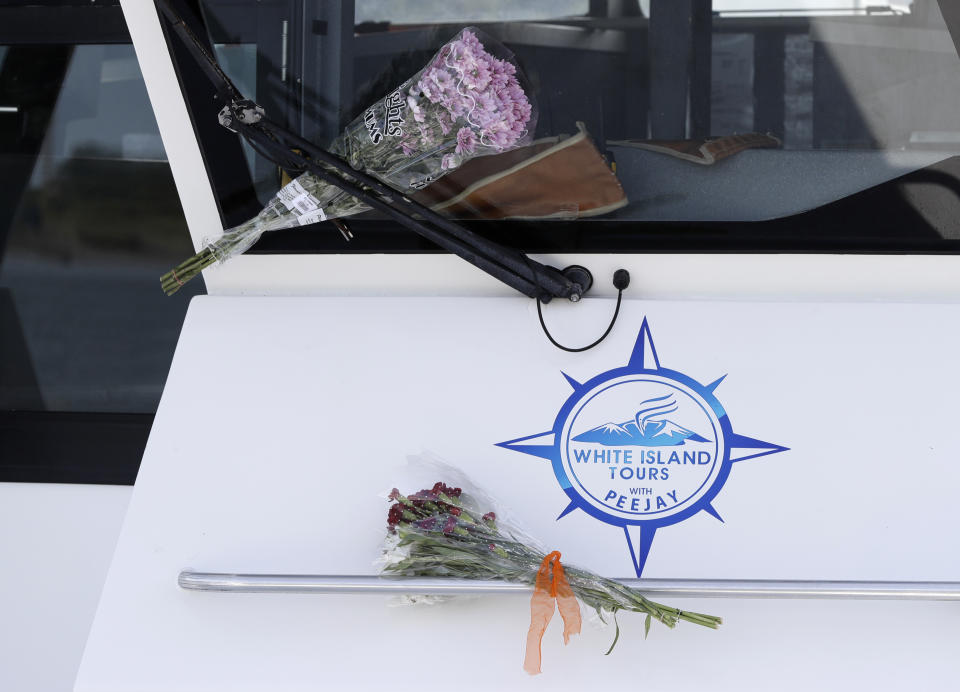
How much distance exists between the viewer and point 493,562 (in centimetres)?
141

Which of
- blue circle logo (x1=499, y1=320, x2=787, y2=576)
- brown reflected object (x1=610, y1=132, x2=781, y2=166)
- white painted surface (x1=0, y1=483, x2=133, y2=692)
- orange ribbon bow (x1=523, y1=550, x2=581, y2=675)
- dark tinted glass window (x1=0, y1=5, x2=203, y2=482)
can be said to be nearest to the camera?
orange ribbon bow (x1=523, y1=550, x2=581, y2=675)

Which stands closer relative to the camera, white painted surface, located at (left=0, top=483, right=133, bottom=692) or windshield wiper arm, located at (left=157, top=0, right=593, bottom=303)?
windshield wiper arm, located at (left=157, top=0, right=593, bottom=303)

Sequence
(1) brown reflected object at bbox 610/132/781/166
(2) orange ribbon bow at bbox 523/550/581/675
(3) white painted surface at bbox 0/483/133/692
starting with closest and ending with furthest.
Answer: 1. (2) orange ribbon bow at bbox 523/550/581/675
2. (1) brown reflected object at bbox 610/132/781/166
3. (3) white painted surface at bbox 0/483/133/692

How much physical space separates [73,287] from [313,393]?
1029 mm

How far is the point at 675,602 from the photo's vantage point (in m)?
1.46

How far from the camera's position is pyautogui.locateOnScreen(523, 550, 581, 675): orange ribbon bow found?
1.34 meters

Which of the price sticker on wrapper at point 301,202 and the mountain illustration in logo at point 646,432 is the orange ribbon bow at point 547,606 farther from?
→ the price sticker on wrapper at point 301,202

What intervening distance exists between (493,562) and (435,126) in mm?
713

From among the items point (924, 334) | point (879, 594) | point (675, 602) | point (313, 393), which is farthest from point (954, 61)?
point (313, 393)

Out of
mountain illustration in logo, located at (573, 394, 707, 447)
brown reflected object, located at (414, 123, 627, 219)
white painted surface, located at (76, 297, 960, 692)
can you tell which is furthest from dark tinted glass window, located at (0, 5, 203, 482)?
mountain illustration in logo, located at (573, 394, 707, 447)

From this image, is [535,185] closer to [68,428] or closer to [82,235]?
[68,428]

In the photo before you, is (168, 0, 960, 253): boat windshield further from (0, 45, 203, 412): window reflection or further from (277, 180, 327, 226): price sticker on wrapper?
(0, 45, 203, 412): window reflection

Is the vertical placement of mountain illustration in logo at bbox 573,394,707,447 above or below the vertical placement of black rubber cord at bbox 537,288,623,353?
below

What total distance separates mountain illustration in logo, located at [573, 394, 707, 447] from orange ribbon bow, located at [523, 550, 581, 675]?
279 mm
